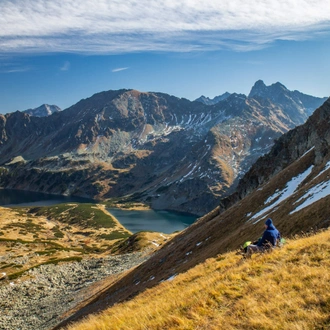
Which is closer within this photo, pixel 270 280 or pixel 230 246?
pixel 270 280

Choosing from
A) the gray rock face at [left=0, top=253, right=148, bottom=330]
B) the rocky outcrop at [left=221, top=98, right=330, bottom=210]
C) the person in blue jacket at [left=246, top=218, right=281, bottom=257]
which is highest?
the person in blue jacket at [left=246, top=218, right=281, bottom=257]

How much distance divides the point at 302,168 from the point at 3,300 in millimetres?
64079

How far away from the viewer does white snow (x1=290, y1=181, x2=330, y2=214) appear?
29203mm

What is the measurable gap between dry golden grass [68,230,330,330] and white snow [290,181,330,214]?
51.3 feet

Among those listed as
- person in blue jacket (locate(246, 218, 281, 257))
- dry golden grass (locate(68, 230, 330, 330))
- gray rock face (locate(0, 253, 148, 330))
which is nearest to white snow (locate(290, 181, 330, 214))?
person in blue jacket (locate(246, 218, 281, 257))

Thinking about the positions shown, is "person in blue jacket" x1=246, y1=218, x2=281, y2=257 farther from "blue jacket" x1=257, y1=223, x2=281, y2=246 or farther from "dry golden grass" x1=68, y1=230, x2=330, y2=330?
"dry golden grass" x1=68, y1=230, x2=330, y2=330

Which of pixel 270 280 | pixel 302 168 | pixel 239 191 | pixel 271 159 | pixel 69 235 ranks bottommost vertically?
pixel 69 235

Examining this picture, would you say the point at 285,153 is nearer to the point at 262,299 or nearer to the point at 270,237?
the point at 270,237

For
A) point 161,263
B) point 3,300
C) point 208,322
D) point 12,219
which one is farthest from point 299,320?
point 12,219

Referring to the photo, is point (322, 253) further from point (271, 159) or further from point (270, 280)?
point (271, 159)

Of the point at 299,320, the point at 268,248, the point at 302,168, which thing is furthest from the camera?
the point at 302,168

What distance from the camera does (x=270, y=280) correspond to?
11.6m

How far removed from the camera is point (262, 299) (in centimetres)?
1033

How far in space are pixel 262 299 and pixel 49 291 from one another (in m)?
62.6
